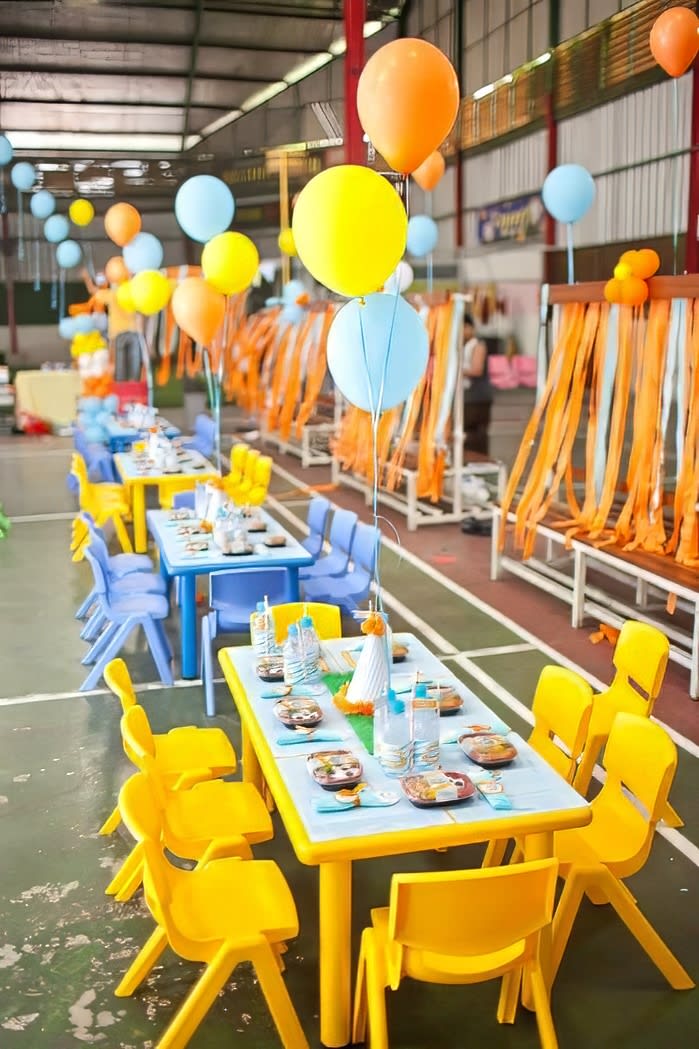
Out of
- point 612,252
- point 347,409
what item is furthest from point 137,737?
point 612,252

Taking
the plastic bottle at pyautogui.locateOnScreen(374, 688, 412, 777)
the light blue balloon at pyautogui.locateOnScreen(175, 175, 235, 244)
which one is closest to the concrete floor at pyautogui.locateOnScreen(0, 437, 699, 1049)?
the plastic bottle at pyautogui.locateOnScreen(374, 688, 412, 777)

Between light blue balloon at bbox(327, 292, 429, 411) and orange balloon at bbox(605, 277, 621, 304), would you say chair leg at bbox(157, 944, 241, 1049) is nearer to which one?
light blue balloon at bbox(327, 292, 429, 411)

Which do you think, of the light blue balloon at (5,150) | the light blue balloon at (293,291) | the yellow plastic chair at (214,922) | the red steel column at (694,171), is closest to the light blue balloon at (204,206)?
the red steel column at (694,171)

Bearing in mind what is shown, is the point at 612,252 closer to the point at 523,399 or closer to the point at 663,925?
the point at 523,399

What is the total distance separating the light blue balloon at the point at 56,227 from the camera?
1501 centimetres

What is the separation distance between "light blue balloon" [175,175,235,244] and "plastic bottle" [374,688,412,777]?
6011 millimetres

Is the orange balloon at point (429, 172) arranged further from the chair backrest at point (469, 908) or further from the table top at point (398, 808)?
the chair backrest at point (469, 908)

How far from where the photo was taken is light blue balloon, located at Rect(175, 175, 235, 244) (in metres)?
8.38

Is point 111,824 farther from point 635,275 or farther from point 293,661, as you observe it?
point 635,275

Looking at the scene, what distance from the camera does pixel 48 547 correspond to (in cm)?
926

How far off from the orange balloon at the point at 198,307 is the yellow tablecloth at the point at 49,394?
356 inches

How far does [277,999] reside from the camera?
288 centimetres

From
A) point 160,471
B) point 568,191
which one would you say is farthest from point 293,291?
point 568,191

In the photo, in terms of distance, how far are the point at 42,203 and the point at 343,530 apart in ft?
32.5
